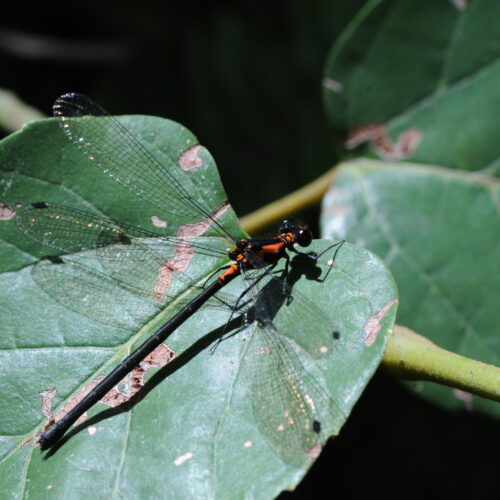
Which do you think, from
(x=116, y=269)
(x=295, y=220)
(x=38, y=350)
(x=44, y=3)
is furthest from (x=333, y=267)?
(x=44, y=3)

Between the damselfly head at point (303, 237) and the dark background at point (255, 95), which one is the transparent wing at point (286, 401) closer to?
the damselfly head at point (303, 237)

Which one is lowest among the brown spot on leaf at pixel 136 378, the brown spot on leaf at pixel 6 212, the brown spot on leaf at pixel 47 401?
the brown spot on leaf at pixel 136 378

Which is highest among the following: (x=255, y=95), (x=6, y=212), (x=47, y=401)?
(x=6, y=212)

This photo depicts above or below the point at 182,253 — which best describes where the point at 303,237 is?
below

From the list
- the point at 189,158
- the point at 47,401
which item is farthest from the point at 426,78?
the point at 47,401

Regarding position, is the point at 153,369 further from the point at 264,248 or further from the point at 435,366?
the point at 435,366

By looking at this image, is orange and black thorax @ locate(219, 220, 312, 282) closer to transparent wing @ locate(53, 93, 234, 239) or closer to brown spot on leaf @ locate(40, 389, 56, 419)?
transparent wing @ locate(53, 93, 234, 239)

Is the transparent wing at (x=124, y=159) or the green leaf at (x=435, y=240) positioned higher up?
the transparent wing at (x=124, y=159)

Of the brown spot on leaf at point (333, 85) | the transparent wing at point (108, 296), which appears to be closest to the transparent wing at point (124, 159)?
the transparent wing at point (108, 296)
